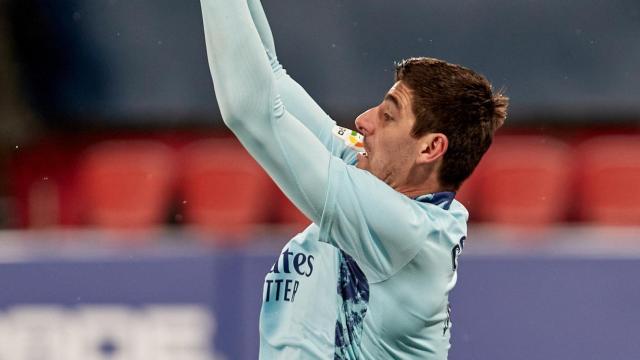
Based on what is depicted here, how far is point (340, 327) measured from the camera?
9.25 feet

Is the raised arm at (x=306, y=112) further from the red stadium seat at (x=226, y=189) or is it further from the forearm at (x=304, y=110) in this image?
the red stadium seat at (x=226, y=189)

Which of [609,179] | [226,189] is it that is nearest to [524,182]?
[609,179]

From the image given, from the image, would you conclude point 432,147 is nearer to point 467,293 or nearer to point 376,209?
point 376,209

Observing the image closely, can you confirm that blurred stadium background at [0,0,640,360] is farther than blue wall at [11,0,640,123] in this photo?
No

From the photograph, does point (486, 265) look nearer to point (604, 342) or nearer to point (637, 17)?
point (604, 342)

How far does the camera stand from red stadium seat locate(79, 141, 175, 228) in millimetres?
7919

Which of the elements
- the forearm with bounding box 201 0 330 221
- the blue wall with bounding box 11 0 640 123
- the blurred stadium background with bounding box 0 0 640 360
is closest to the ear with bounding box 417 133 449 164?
the forearm with bounding box 201 0 330 221

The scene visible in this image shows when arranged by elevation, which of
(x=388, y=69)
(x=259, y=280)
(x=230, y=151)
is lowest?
(x=259, y=280)

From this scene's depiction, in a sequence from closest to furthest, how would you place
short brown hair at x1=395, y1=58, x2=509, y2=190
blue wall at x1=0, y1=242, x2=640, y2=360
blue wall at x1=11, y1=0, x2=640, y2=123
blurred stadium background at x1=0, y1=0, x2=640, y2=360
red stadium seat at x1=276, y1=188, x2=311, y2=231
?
short brown hair at x1=395, y1=58, x2=509, y2=190
blue wall at x1=0, y1=242, x2=640, y2=360
blurred stadium background at x1=0, y1=0, x2=640, y2=360
red stadium seat at x1=276, y1=188, x2=311, y2=231
blue wall at x1=11, y1=0, x2=640, y2=123

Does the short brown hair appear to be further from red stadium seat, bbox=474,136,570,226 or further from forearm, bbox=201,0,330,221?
red stadium seat, bbox=474,136,570,226

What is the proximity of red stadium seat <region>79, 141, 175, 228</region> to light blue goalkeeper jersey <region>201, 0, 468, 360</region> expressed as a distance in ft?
16.1

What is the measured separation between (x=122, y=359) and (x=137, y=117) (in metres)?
3.07

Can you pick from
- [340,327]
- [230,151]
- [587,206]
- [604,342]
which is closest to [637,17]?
[587,206]

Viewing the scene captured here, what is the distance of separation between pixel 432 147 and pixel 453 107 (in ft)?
0.32
